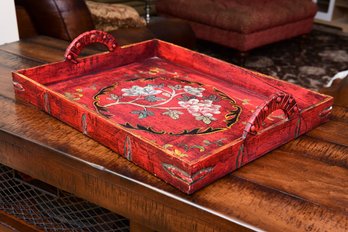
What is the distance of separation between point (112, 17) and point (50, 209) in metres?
1.47

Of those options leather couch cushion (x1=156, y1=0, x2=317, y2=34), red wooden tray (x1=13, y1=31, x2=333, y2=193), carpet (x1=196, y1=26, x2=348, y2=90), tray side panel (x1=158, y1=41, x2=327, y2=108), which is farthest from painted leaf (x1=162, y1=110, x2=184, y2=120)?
leather couch cushion (x1=156, y1=0, x2=317, y2=34)

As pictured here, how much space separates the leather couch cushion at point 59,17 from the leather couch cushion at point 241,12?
135cm

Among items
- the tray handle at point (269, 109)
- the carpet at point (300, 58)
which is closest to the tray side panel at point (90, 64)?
the tray handle at point (269, 109)

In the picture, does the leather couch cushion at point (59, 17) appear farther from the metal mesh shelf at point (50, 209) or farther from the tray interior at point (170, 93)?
the metal mesh shelf at point (50, 209)

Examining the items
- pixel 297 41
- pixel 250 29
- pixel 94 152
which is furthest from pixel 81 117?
pixel 297 41

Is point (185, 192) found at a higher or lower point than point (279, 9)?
higher

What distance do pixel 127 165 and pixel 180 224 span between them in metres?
0.15

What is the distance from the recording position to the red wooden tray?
0.85 meters

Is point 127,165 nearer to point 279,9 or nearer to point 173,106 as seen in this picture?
point 173,106

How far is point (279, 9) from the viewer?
3.37m

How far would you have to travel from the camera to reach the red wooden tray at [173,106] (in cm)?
85

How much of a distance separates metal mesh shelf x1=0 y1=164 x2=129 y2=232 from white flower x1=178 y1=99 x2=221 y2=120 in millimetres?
280

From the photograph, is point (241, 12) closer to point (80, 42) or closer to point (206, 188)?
point (80, 42)

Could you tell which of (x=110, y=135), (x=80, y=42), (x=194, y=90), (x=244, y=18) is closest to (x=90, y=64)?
(x=80, y=42)
